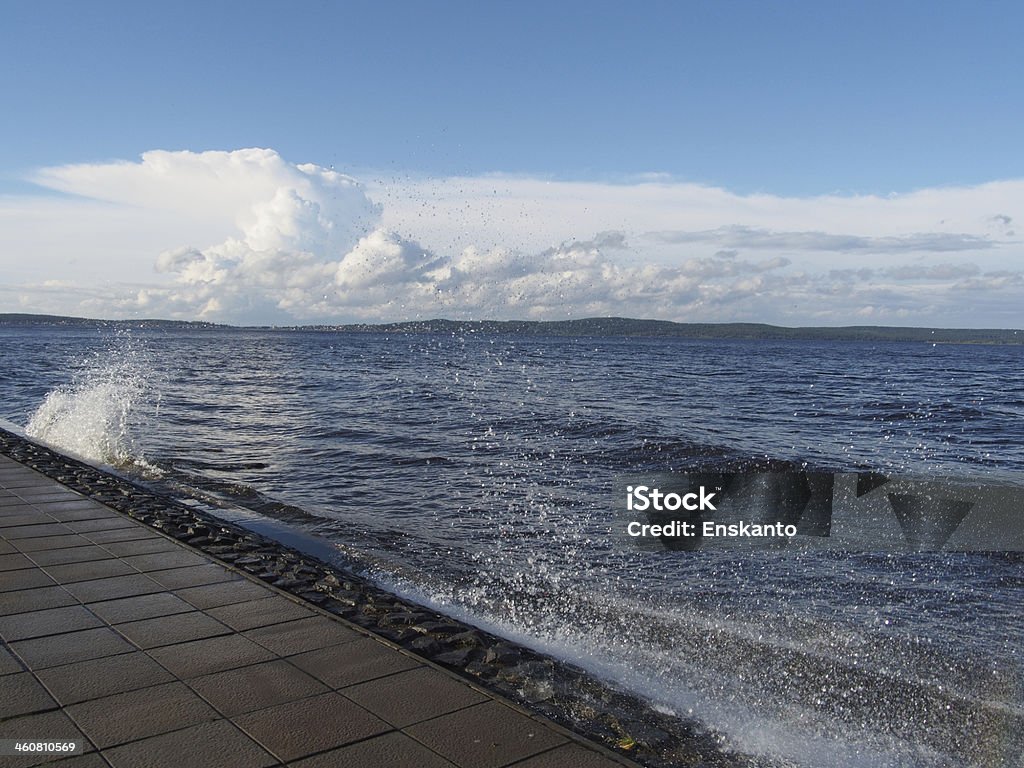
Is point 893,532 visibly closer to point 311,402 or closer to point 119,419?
point 119,419

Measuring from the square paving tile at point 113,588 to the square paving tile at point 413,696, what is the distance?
2.28 metres

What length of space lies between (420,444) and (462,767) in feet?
43.4

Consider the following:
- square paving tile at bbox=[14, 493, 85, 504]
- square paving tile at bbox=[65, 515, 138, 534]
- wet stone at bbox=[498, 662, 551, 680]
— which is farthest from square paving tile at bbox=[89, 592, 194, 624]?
square paving tile at bbox=[14, 493, 85, 504]

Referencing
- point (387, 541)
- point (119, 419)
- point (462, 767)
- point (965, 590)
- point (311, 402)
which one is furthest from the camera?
point (311, 402)

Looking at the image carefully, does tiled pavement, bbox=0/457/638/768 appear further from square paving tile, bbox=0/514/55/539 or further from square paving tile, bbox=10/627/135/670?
square paving tile, bbox=0/514/55/539

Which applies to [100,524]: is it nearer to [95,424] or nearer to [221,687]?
[221,687]

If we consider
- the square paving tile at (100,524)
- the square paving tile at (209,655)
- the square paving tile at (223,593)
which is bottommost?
the square paving tile at (100,524)

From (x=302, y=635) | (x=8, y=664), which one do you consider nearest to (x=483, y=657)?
(x=302, y=635)

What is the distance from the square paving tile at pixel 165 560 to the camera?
19.7 ft

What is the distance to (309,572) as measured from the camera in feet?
20.6

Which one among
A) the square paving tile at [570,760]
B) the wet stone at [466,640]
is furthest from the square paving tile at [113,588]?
the square paving tile at [570,760]

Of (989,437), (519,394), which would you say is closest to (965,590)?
(989,437)

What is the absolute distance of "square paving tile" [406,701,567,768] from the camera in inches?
131

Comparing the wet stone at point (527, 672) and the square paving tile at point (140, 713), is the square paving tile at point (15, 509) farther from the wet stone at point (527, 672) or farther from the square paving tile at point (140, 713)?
the wet stone at point (527, 672)
